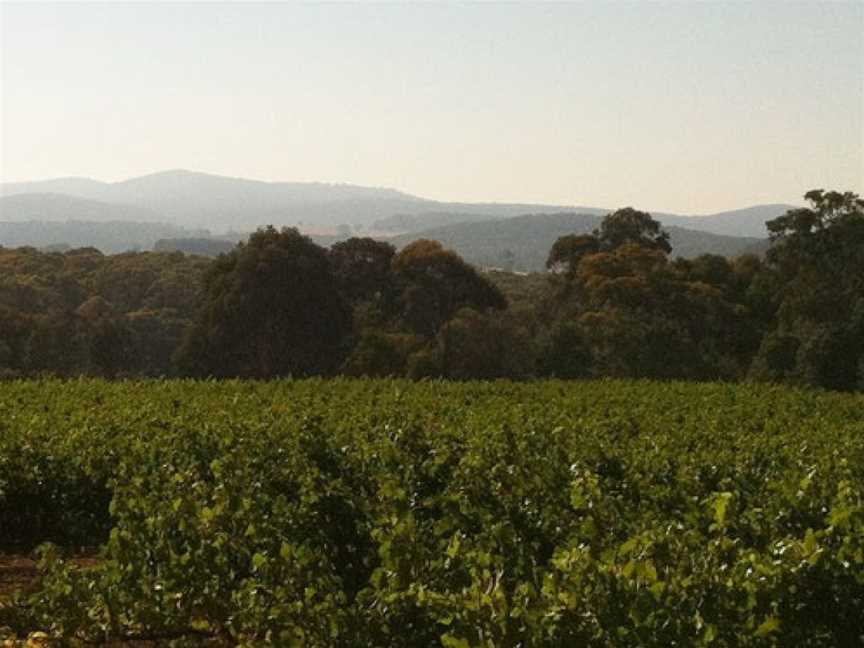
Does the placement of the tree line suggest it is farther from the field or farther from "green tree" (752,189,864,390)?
the field

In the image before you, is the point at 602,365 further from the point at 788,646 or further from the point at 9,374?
the point at 788,646

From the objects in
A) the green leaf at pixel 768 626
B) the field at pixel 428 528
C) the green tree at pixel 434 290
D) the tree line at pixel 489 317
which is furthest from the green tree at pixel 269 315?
the green leaf at pixel 768 626

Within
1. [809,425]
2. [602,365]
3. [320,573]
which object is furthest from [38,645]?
[602,365]

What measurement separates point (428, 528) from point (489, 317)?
35.4 m

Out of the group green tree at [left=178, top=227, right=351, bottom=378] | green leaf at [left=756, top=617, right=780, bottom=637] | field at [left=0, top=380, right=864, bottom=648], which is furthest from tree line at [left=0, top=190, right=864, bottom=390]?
green leaf at [left=756, top=617, right=780, bottom=637]

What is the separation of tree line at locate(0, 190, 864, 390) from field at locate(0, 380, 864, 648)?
2082 centimetres

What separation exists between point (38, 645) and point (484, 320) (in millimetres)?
35056

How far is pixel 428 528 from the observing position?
273 inches

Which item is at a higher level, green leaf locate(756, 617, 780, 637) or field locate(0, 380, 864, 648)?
green leaf locate(756, 617, 780, 637)

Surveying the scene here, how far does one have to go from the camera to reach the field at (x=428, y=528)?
171 inches

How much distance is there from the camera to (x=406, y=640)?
518 cm

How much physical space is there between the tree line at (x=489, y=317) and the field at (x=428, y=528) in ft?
68.3

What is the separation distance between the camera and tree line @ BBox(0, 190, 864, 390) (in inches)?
1431

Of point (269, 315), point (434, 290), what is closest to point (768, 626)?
point (269, 315)
